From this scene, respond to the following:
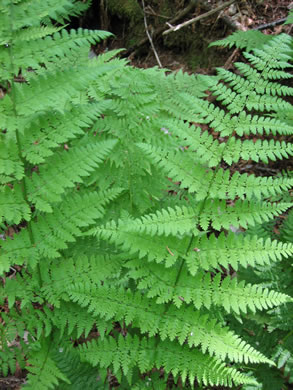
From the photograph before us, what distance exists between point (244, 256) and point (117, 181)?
41.1 inches

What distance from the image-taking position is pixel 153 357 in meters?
2.19

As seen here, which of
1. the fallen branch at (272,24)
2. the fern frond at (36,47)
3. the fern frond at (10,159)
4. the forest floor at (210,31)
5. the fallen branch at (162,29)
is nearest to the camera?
the fern frond at (36,47)

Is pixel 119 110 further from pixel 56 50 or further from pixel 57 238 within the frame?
pixel 57 238

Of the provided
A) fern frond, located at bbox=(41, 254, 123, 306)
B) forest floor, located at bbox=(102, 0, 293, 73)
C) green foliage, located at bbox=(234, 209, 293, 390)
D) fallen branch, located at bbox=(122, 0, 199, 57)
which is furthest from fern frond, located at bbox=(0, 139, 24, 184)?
fallen branch, located at bbox=(122, 0, 199, 57)

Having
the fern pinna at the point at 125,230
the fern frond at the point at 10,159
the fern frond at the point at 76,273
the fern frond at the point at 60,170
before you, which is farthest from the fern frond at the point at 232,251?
the fern frond at the point at 10,159

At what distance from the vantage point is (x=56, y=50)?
6.48 ft

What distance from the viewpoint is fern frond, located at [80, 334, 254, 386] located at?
6.88ft

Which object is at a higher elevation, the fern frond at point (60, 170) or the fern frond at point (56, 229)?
the fern frond at point (60, 170)

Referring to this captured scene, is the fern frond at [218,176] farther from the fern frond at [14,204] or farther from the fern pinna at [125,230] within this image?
the fern frond at [14,204]

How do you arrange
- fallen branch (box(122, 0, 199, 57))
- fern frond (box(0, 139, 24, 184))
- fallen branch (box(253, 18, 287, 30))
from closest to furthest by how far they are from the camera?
fern frond (box(0, 139, 24, 184)), fallen branch (box(253, 18, 287, 30)), fallen branch (box(122, 0, 199, 57))

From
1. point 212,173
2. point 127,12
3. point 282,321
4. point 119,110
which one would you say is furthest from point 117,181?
point 127,12

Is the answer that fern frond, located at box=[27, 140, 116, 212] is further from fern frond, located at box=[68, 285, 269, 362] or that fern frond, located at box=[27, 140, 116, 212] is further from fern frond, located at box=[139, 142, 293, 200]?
fern frond, located at box=[68, 285, 269, 362]

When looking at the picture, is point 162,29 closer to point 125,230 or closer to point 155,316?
point 125,230

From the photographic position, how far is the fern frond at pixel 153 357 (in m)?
2.10
